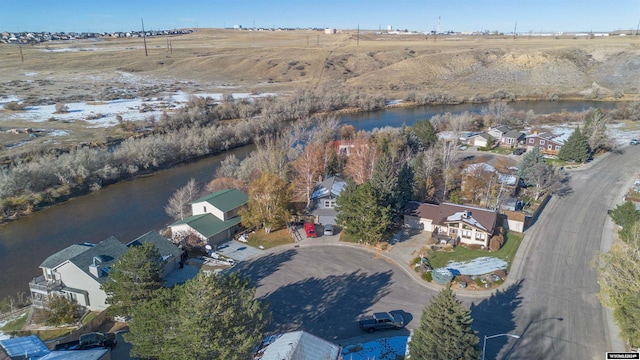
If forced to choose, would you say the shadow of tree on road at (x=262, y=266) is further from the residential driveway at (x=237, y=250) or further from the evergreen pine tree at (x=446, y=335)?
the evergreen pine tree at (x=446, y=335)

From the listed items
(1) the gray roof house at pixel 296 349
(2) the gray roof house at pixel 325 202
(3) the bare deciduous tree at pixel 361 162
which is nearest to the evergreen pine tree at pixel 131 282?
(1) the gray roof house at pixel 296 349

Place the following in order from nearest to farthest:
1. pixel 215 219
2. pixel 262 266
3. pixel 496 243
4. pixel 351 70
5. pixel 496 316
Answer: pixel 496 316 → pixel 262 266 → pixel 496 243 → pixel 215 219 → pixel 351 70

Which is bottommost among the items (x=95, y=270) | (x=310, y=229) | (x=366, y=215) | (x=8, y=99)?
(x=310, y=229)

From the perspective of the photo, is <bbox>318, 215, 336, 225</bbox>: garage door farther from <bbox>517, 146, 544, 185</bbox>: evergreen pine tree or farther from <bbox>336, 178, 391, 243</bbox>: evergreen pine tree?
<bbox>517, 146, 544, 185</bbox>: evergreen pine tree

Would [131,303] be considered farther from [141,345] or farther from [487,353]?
[487,353]

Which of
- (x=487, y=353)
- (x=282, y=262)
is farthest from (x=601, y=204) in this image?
(x=282, y=262)

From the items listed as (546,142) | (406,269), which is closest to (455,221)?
(406,269)

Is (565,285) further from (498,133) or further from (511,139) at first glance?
(498,133)
